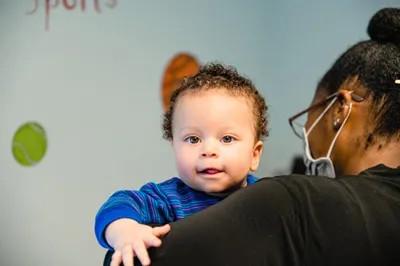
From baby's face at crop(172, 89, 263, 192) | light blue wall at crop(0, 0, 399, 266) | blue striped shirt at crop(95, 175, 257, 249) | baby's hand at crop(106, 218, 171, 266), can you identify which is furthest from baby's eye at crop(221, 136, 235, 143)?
light blue wall at crop(0, 0, 399, 266)

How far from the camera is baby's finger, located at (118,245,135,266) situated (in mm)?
678

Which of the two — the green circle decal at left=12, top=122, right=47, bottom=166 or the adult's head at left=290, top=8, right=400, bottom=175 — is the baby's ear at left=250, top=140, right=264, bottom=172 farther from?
the green circle decal at left=12, top=122, right=47, bottom=166

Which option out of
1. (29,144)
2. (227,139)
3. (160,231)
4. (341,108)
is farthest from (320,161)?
(29,144)

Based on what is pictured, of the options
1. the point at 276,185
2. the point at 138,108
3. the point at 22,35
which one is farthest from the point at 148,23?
the point at 276,185

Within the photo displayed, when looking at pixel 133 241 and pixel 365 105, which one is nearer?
pixel 133 241

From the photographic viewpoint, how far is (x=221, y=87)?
3.08 feet

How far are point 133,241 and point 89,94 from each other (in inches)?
34.3

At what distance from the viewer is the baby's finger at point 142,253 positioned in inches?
26.4

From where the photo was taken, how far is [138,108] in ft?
5.37

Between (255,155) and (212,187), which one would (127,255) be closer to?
(212,187)

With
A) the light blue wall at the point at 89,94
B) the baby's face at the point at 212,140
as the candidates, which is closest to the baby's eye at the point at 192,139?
the baby's face at the point at 212,140

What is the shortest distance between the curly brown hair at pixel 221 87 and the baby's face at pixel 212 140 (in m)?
0.02

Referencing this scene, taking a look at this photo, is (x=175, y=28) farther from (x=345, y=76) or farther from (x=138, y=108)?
(x=345, y=76)

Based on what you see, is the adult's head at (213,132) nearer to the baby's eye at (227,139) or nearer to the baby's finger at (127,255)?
the baby's eye at (227,139)
